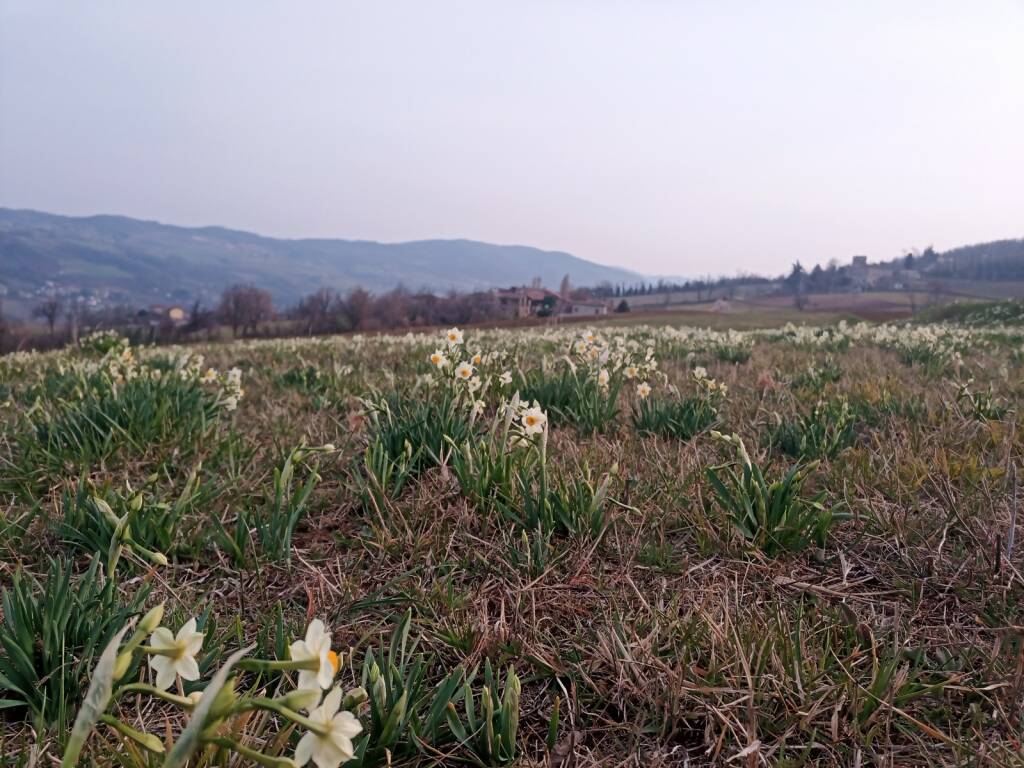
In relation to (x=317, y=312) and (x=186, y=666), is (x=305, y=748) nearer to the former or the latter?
(x=186, y=666)

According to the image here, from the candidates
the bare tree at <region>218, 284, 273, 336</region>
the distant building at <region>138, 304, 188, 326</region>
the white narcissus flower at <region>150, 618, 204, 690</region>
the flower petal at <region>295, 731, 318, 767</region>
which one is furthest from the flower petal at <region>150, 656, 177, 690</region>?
the bare tree at <region>218, 284, 273, 336</region>

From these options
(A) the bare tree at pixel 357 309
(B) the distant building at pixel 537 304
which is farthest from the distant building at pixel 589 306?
(A) the bare tree at pixel 357 309

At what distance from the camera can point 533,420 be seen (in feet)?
8.97

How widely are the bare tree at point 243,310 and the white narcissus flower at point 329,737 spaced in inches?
2766

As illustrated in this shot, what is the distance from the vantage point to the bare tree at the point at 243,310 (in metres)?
68.2

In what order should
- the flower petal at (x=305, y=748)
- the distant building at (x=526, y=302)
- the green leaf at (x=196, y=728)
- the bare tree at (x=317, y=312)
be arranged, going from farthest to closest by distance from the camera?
the distant building at (x=526, y=302), the bare tree at (x=317, y=312), the flower petal at (x=305, y=748), the green leaf at (x=196, y=728)

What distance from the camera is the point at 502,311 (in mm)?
83500

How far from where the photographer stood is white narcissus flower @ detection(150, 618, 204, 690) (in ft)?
3.34

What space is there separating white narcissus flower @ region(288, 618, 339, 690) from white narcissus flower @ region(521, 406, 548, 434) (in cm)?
172

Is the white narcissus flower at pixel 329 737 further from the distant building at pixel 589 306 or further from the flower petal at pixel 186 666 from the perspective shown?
the distant building at pixel 589 306

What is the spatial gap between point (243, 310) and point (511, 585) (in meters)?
74.1

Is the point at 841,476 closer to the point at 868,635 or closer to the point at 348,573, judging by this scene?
the point at 868,635

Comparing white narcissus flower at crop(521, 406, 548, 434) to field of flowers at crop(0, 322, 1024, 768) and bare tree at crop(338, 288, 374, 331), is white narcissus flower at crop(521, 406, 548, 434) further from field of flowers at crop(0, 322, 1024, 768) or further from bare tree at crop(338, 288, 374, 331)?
bare tree at crop(338, 288, 374, 331)

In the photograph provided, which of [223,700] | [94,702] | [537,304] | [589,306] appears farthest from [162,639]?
[589,306]
